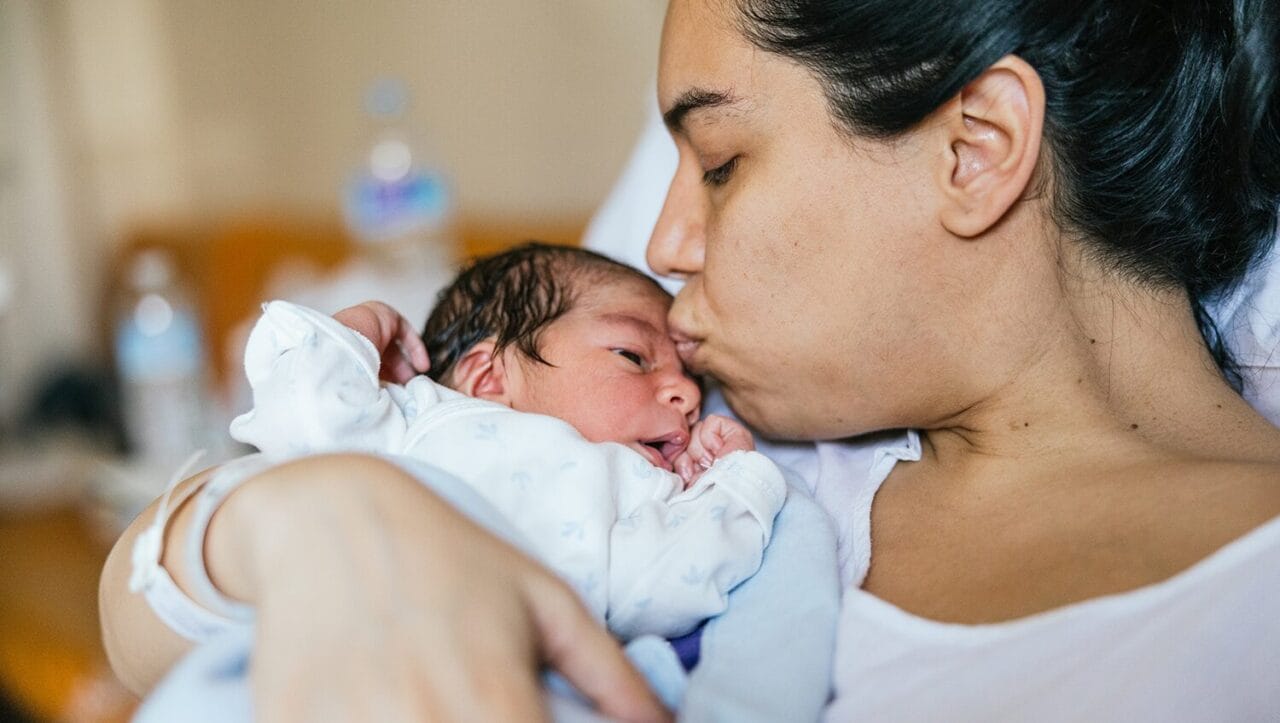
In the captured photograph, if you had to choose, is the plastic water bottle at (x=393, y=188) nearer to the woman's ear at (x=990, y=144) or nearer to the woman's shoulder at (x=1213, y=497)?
the woman's ear at (x=990, y=144)

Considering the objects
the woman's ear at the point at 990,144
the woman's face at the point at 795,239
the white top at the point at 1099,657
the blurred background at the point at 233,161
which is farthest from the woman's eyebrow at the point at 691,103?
the blurred background at the point at 233,161

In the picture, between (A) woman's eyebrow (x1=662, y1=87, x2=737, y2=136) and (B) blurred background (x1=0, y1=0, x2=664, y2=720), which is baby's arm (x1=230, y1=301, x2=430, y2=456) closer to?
(A) woman's eyebrow (x1=662, y1=87, x2=737, y2=136)

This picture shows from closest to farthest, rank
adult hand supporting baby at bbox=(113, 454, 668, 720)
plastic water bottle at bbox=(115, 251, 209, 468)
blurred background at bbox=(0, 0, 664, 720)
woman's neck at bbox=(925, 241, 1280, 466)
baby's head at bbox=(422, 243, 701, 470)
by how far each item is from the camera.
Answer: adult hand supporting baby at bbox=(113, 454, 668, 720) < woman's neck at bbox=(925, 241, 1280, 466) < baby's head at bbox=(422, 243, 701, 470) < plastic water bottle at bbox=(115, 251, 209, 468) < blurred background at bbox=(0, 0, 664, 720)

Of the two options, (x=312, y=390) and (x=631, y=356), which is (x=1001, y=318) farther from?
(x=312, y=390)

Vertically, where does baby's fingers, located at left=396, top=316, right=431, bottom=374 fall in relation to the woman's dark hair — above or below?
below

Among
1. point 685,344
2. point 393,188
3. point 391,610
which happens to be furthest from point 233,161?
point 391,610

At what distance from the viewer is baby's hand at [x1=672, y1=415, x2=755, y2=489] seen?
3.56ft

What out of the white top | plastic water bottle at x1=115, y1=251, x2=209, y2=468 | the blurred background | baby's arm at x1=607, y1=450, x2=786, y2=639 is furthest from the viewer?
the blurred background

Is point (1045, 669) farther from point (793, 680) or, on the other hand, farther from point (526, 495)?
point (526, 495)

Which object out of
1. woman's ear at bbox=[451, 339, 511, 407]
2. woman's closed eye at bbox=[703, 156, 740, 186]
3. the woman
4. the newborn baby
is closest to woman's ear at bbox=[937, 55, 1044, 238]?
the woman

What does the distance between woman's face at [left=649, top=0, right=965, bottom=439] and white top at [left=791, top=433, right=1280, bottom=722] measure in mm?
231

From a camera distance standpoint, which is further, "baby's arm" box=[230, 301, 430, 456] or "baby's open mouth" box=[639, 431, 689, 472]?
"baby's open mouth" box=[639, 431, 689, 472]

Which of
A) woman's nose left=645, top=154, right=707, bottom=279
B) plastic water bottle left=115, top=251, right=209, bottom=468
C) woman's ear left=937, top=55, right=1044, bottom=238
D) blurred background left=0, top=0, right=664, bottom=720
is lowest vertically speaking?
plastic water bottle left=115, top=251, right=209, bottom=468

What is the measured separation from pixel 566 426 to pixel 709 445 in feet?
0.65
